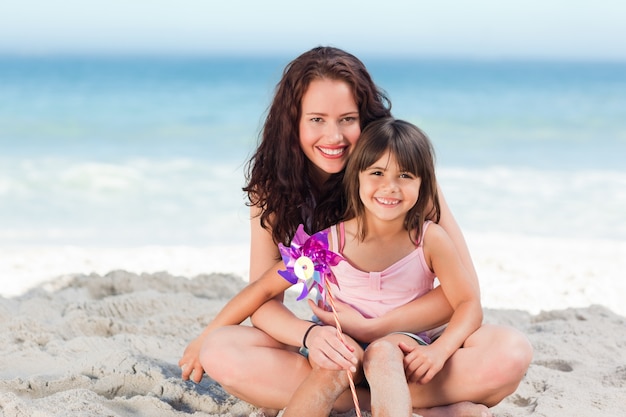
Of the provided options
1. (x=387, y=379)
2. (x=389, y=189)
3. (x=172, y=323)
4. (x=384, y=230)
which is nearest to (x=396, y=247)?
(x=384, y=230)

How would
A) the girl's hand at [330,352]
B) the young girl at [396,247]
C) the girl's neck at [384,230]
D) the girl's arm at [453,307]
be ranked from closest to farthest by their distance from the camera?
the girl's hand at [330,352] → the girl's arm at [453,307] → the young girl at [396,247] → the girl's neck at [384,230]

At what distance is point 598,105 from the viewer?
682 inches

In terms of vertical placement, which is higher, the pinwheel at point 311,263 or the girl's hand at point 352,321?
the pinwheel at point 311,263

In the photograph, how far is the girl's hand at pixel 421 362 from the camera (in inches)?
93.6

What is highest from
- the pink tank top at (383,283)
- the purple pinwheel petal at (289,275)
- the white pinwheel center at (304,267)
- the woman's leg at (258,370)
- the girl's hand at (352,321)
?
the white pinwheel center at (304,267)

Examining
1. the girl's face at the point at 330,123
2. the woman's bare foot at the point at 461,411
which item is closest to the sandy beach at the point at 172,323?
the woman's bare foot at the point at 461,411

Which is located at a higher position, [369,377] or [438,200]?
[438,200]

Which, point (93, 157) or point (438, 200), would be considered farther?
point (93, 157)

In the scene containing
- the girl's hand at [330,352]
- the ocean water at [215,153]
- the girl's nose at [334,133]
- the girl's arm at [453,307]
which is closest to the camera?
the girl's hand at [330,352]

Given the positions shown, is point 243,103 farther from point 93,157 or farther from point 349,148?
point 349,148

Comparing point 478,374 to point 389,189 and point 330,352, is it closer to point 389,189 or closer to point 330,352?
point 330,352

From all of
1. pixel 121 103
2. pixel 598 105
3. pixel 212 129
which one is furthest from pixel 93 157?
→ pixel 598 105

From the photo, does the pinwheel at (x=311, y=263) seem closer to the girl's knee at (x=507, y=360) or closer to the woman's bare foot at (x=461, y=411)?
the woman's bare foot at (x=461, y=411)

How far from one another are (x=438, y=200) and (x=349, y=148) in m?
0.35
